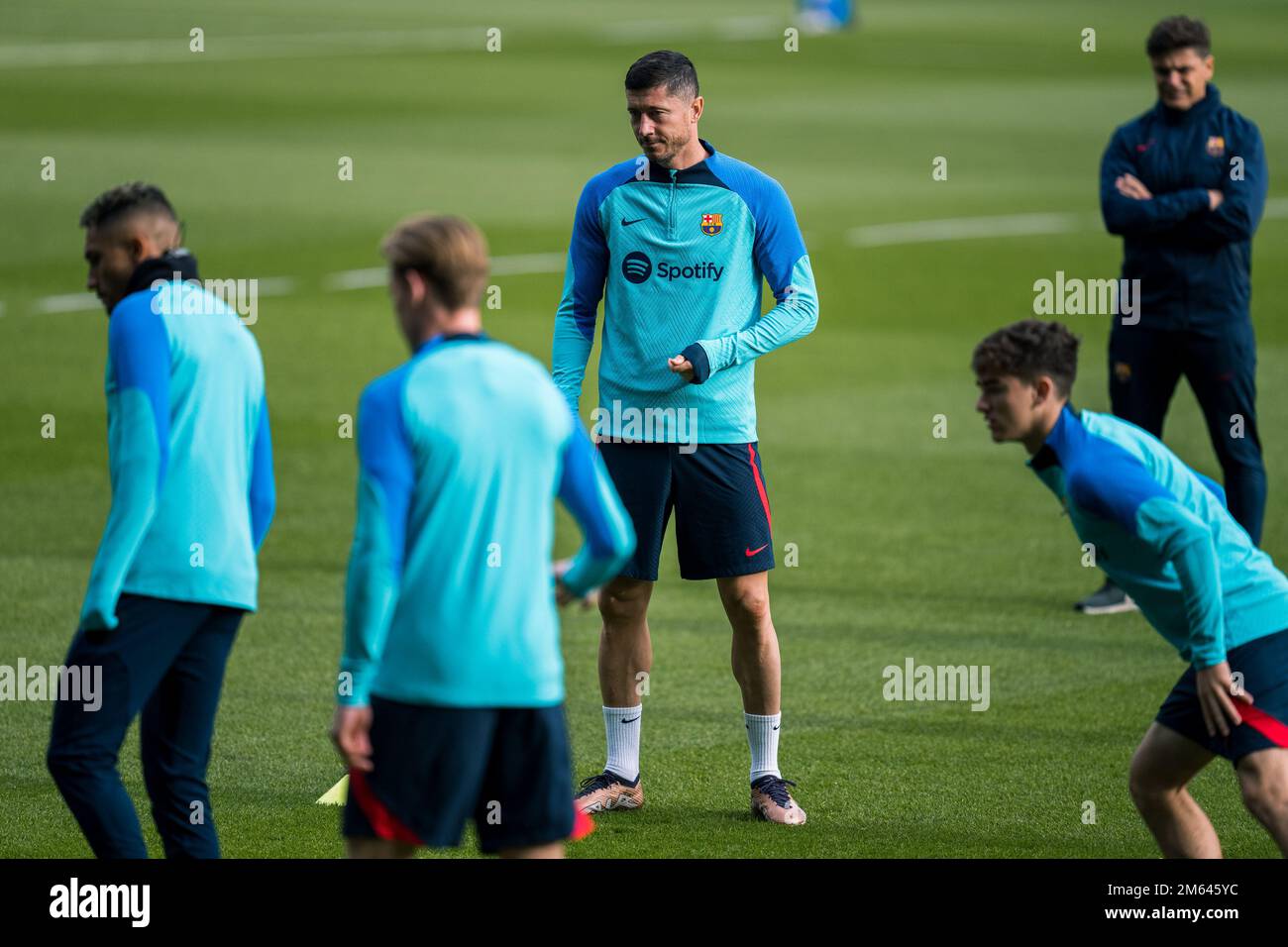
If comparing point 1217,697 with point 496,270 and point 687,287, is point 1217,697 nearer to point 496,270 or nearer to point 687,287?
point 687,287

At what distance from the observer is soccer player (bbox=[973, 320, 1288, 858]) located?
565cm

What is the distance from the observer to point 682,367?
7.30 meters

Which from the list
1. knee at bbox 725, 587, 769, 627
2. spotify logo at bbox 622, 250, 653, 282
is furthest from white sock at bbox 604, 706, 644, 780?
spotify logo at bbox 622, 250, 653, 282

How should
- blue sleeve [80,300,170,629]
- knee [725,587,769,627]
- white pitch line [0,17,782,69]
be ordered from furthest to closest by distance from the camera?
1. white pitch line [0,17,782,69]
2. knee [725,587,769,627]
3. blue sleeve [80,300,170,629]

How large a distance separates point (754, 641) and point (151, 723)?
8.46 feet

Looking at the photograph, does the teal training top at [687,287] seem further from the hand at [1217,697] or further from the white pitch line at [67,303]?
the white pitch line at [67,303]

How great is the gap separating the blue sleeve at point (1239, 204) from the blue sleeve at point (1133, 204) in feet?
0.29

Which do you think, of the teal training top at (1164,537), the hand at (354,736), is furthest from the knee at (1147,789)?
the hand at (354,736)

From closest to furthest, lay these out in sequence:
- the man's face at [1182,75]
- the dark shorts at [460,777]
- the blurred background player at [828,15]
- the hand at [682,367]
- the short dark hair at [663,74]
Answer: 1. the dark shorts at [460,777]
2. the hand at [682,367]
3. the short dark hair at [663,74]
4. the man's face at [1182,75]
5. the blurred background player at [828,15]

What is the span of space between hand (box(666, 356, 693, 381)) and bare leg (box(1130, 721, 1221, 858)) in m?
2.18

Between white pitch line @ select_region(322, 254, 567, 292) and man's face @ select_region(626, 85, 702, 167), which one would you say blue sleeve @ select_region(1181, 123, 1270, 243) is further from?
white pitch line @ select_region(322, 254, 567, 292)

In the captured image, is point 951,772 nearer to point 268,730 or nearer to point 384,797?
point 268,730

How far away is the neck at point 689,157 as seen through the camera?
762cm

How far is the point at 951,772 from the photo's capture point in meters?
8.19
